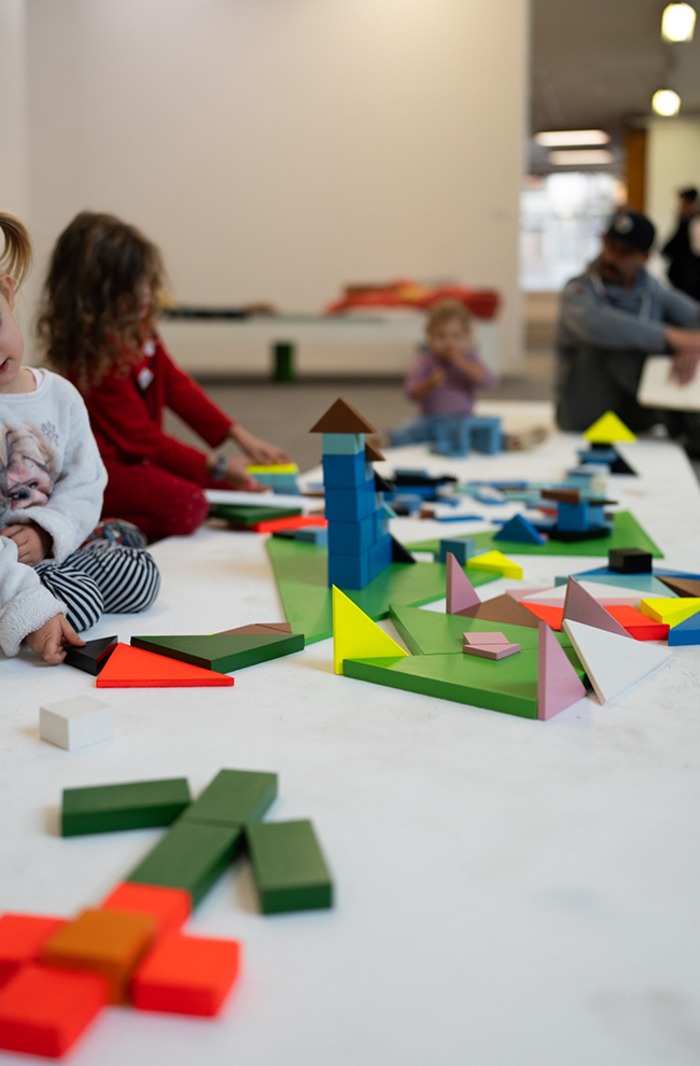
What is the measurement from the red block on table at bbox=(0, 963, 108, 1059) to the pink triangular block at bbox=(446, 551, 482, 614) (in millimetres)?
727

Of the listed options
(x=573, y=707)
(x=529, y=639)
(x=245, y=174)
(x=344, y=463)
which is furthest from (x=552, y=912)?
(x=245, y=174)

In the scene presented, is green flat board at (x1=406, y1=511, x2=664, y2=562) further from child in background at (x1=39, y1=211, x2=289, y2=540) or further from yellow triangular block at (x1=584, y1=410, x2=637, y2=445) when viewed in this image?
yellow triangular block at (x1=584, y1=410, x2=637, y2=445)

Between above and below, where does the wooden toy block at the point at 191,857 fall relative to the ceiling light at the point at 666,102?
below

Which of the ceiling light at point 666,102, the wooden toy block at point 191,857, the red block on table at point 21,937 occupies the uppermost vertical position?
the ceiling light at point 666,102

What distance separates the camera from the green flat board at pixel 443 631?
3.43ft

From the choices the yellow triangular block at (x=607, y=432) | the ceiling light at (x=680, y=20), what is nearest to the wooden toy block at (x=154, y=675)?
the yellow triangular block at (x=607, y=432)

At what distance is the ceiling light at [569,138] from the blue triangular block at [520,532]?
10.6 m

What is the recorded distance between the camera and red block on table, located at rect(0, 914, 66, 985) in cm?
52

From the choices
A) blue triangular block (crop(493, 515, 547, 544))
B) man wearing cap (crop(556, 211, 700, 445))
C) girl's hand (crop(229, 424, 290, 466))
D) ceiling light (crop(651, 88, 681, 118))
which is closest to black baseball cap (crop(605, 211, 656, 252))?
man wearing cap (crop(556, 211, 700, 445))

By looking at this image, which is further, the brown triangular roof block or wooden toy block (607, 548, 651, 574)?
wooden toy block (607, 548, 651, 574)

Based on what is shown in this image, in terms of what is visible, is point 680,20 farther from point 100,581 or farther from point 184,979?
point 184,979

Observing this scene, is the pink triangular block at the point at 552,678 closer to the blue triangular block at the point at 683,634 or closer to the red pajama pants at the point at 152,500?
the blue triangular block at the point at 683,634

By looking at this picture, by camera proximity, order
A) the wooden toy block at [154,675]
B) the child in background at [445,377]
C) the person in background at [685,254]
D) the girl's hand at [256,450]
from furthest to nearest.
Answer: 1. the person in background at [685,254]
2. the child in background at [445,377]
3. the girl's hand at [256,450]
4. the wooden toy block at [154,675]

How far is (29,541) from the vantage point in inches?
43.4
